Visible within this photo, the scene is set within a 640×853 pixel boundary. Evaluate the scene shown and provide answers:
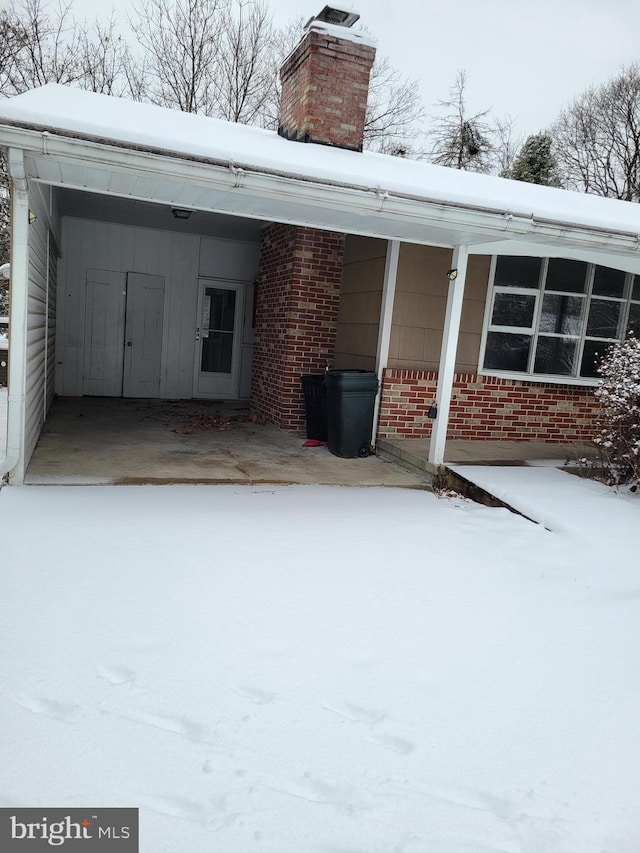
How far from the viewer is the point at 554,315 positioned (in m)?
8.12

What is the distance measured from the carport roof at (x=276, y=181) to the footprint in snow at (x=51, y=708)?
3.36m

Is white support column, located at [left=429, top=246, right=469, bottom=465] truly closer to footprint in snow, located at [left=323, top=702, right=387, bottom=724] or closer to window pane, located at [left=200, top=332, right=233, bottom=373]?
footprint in snow, located at [left=323, top=702, right=387, bottom=724]

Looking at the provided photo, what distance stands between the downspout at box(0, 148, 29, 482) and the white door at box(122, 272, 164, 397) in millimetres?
6255

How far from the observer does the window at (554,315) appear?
7.93 metres

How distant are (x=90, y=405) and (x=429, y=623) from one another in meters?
7.72

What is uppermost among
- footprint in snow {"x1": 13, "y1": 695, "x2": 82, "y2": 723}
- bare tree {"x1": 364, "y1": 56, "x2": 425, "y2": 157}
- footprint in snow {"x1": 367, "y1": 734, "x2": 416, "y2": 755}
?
bare tree {"x1": 364, "y1": 56, "x2": 425, "y2": 157}

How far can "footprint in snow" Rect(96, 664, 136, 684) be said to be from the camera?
2658mm

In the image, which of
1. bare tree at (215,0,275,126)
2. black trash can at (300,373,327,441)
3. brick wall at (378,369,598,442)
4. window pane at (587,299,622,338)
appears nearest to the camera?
brick wall at (378,369,598,442)

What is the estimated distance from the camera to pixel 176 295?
444 inches

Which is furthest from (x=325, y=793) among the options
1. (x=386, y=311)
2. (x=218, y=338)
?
(x=218, y=338)

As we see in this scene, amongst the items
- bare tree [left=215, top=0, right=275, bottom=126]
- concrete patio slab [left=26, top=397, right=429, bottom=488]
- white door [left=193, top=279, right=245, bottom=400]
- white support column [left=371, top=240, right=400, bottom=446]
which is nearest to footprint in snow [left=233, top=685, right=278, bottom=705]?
concrete patio slab [left=26, top=397, right=429, bottom=488]

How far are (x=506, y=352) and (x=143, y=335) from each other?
6.45m

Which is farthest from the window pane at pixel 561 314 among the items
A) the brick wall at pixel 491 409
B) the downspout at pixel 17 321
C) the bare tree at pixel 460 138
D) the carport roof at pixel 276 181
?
the bare tree at pixel 460 138

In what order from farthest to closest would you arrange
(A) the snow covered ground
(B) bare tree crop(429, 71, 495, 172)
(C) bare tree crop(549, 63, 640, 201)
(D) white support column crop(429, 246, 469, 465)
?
(C) bare tree crop(549, 63, 640, 201)
(B) bare tree crop(429, 71, 495, 172)
(D) white support column crop(429, 246, 469, 465)
(A) the snow covered ground
